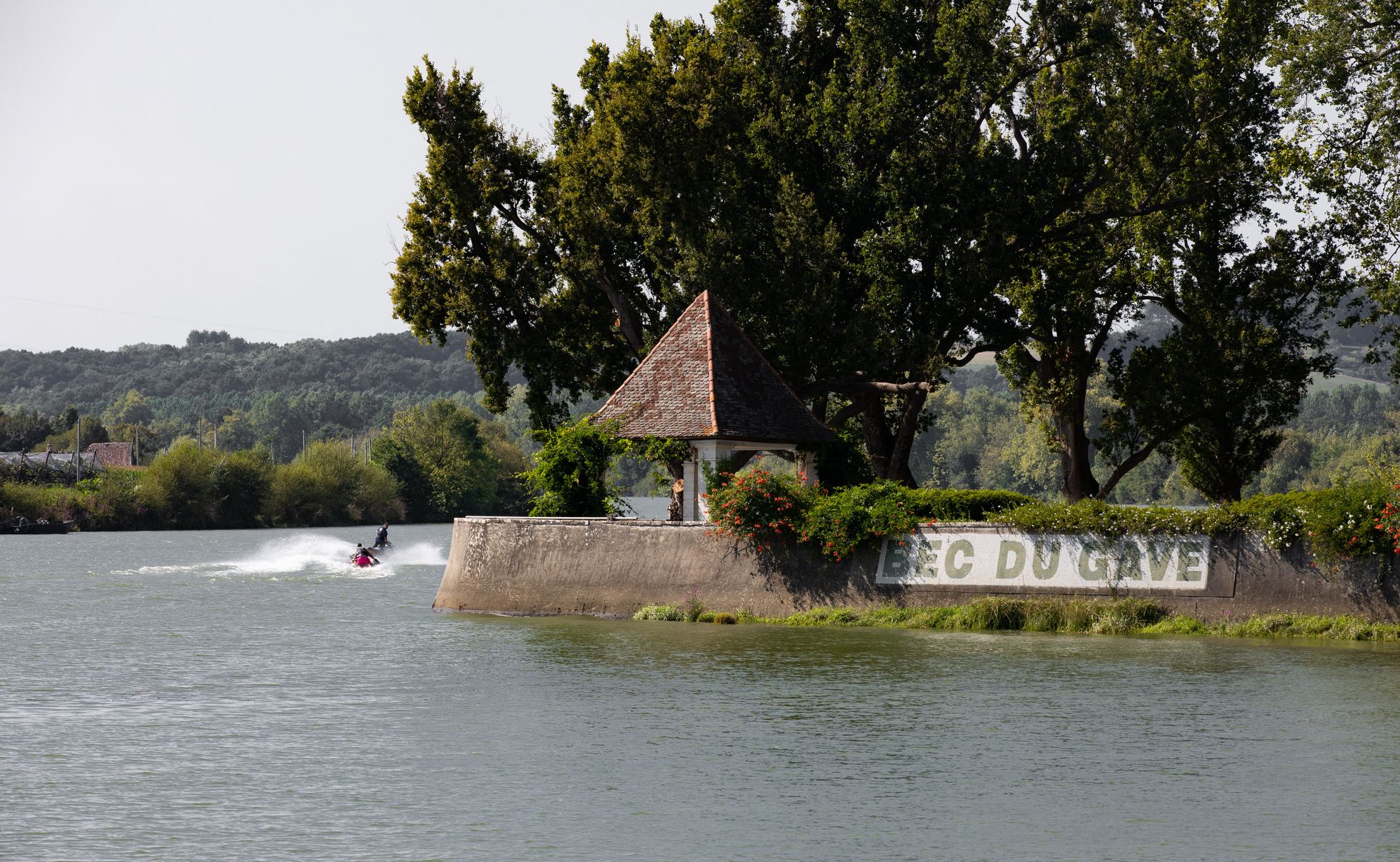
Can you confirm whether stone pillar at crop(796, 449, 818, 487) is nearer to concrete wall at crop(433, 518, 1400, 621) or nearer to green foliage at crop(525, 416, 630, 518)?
green foliage at crop(525, 416, 630, 518)

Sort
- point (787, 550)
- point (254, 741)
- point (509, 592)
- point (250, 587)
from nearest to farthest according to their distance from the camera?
point (254, 741) → point (787, 550) → point (509, 592) → point (250, 587)

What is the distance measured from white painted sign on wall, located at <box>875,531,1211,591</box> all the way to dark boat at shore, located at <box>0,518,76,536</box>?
10027 cm

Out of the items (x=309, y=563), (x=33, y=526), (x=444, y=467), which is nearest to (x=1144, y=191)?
(x=309, y=563)

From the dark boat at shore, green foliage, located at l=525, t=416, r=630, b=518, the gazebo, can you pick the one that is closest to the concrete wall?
green foliage, located at l=525, t=416, r=630, b=518

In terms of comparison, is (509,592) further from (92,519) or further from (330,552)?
(92,519)

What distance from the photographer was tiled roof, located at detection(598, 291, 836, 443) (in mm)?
40812

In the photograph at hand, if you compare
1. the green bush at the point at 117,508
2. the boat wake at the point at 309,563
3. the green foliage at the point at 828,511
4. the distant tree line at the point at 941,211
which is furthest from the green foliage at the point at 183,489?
the green foliage at the point at 828,511

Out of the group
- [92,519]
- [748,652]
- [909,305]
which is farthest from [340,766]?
[92,519]

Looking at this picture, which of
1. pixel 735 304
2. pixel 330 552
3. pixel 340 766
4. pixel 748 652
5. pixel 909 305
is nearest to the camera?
pixel 340 766

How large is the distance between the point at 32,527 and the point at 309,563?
53405 mm

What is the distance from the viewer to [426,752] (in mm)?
22031

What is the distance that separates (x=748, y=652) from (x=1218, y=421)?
94.7 feet

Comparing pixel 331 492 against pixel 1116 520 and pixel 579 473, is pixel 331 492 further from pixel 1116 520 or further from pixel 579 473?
pixel 1116 520

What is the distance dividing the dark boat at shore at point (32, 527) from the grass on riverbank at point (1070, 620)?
9754 centimetres
